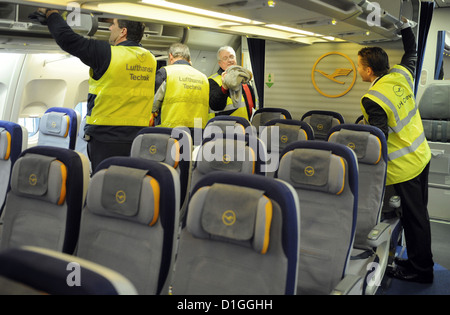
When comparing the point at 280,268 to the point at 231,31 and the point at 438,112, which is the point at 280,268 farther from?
the point at 438,112

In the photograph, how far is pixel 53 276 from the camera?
3.84ft

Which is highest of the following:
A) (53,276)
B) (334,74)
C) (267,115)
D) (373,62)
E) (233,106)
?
(334,74)

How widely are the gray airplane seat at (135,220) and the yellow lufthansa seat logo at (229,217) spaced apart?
326mm

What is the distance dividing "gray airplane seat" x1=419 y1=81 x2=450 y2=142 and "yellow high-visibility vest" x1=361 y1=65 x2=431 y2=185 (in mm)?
2690

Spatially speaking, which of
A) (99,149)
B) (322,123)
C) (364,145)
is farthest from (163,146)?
(322,123)

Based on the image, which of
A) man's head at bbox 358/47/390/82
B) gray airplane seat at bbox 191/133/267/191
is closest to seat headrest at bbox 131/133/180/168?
gray airplane seat at bbox 191/133/267/191

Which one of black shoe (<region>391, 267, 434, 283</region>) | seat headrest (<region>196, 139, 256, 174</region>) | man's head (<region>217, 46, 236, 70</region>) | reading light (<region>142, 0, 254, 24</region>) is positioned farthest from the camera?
man's head (<region>217, 46, 236, 70</region>)

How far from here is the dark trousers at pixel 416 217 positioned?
3.84 meters

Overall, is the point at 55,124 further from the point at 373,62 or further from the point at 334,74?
the point at 334,74

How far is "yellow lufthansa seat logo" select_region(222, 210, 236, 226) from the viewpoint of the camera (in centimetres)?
181

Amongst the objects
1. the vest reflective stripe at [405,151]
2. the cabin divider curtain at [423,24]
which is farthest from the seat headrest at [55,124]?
the cabin divider curtain at [423,24]

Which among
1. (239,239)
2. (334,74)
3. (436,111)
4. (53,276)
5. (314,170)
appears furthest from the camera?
(334,74)

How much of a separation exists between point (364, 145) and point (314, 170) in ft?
3.13

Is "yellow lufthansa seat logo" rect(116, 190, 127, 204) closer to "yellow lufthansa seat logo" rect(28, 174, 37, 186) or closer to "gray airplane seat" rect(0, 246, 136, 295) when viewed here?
"yellow lufthansa seat logo" rect(28, 174, 37, 186)
